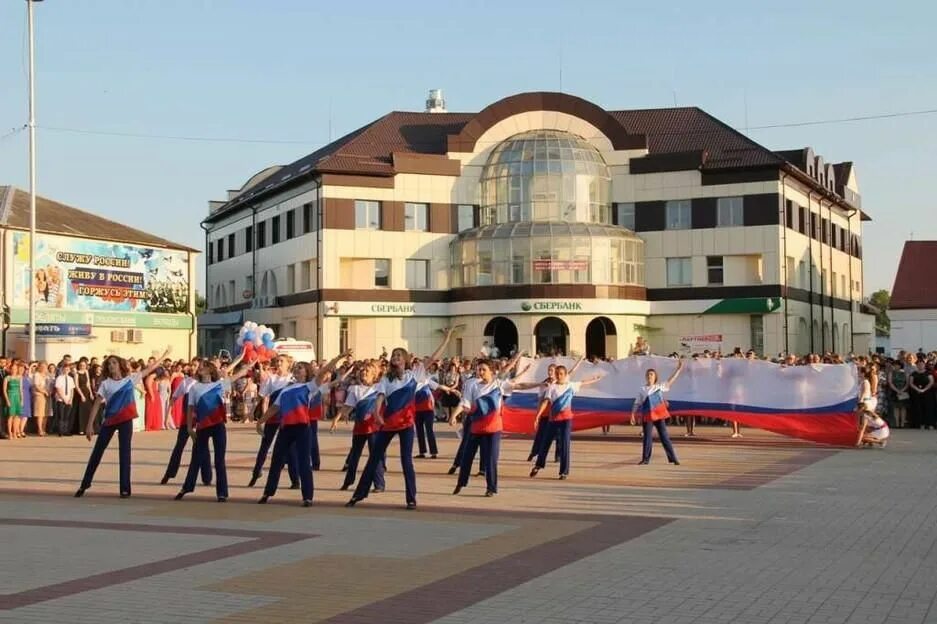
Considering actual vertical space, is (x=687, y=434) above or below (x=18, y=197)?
below

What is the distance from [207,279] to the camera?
266ft

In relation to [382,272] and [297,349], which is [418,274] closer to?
[382,272]

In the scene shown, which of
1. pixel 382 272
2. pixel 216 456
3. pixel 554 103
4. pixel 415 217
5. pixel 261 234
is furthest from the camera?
pixel 261 234

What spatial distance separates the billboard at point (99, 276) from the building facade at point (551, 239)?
921cm

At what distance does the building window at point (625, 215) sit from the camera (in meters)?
62.8

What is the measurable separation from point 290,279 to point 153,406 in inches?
1336

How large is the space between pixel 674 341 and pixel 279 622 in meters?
54.8

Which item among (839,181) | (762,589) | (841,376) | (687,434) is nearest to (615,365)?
(687,434)

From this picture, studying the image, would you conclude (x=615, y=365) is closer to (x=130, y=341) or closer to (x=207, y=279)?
(x=130, y=341)

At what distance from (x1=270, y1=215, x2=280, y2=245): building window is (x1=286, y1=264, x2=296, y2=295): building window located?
268 centimetres

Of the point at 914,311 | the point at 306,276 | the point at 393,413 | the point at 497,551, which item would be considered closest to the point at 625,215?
the point at 306,276

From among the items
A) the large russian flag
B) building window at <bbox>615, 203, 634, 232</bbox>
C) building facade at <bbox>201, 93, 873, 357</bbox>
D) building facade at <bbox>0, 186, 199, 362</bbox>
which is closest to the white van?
building facade at <bbox>0, 186, 199, 362</bbox>

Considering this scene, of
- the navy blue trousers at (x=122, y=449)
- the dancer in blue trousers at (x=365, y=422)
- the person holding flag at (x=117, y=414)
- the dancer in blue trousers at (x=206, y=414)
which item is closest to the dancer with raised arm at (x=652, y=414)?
the dancer in blue trousers at (x=365, y=422)

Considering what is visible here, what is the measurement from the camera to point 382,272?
202ft
